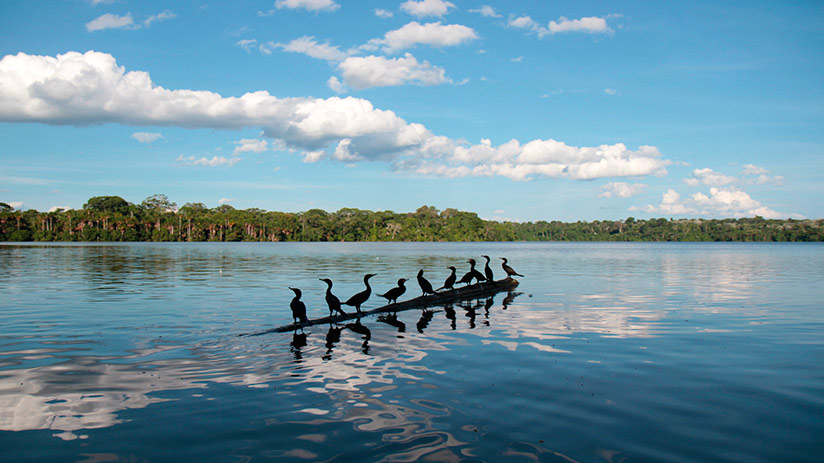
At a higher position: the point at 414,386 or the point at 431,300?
Answer: the point at 431,300

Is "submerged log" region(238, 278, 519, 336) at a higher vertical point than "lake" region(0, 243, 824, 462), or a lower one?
higher

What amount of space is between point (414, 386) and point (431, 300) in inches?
367

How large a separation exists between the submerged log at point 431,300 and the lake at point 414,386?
0.34 metres

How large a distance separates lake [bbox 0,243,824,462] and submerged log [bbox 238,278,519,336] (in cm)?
34

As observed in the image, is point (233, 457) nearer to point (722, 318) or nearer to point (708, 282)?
point (722, 318)

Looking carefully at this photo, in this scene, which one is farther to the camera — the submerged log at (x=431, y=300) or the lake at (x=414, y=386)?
the submerged log at (x=431, y=300)

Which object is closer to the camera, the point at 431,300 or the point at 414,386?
the point at 414,386

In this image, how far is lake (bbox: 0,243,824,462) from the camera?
634 centimetres

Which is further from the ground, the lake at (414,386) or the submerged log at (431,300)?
the submerged log at (431,300)

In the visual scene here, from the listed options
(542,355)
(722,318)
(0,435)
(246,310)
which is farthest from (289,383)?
(722,318)

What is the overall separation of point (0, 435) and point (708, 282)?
109 ft

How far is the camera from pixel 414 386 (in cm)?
870

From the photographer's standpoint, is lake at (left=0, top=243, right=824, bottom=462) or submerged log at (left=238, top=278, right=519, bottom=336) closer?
lake at (left=0, top=243, right=824, bottom=462)

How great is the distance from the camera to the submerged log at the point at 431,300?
13193 millimetres
